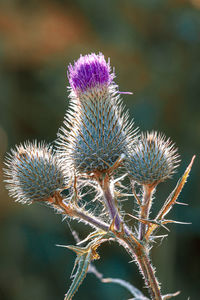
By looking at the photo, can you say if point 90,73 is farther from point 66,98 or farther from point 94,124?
point 66,98

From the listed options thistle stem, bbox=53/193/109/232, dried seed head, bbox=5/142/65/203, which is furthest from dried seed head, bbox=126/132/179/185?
dried seed head, bbox=5/142/65/203

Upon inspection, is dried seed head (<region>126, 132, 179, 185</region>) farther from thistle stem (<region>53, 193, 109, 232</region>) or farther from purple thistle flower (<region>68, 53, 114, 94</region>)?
purple thistle flower (<region>68, 53, 114, 94</region>)

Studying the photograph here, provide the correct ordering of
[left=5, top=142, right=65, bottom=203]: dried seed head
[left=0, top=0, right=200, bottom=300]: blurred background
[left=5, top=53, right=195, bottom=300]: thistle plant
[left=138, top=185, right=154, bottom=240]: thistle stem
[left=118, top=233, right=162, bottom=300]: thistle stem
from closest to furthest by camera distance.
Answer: [left=118, top=233, right=162, bottom=300]: thistle stem
[left=138, top=185, right=154, bottom=240]: thistle stem
[left=5, top=53, right=195, bottom=300]: thistle plant
[left=5, top=142, right=65, bottom=203]: dried seed head
[left=0, top=0, right=200, bottom=300]: blurred background

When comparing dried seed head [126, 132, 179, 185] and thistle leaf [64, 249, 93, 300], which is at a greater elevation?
→ dried seed head [126, 132, 179, 185]

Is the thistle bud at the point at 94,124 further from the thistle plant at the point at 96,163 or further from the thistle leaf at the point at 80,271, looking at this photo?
the thistle leaf at the point at 80,271

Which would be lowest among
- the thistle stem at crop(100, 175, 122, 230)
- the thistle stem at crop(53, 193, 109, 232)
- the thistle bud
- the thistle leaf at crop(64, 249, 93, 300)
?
the thistle leaf at crop(64, 249, 93, 300)

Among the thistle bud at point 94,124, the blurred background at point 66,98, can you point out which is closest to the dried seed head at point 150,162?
the thistle bud at point 94,124

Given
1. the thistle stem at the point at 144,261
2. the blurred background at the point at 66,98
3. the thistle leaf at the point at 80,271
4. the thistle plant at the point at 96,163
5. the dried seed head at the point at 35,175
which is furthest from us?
the blurred background at the point at 66,98
